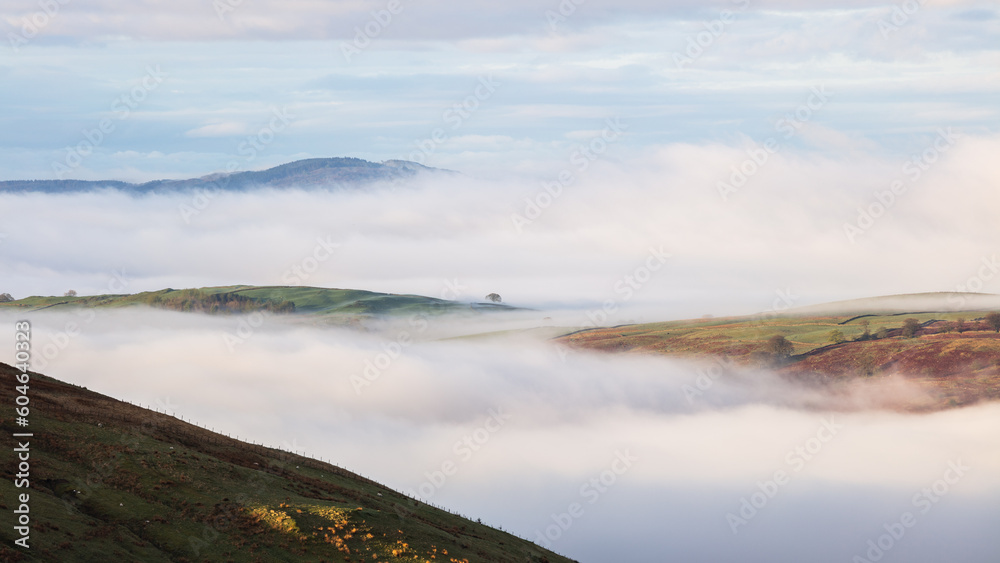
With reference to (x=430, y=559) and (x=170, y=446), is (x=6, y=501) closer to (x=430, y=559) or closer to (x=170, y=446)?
(x=170, y=446)

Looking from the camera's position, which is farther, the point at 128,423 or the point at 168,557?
the point at 128,423

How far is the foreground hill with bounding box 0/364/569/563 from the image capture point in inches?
2704

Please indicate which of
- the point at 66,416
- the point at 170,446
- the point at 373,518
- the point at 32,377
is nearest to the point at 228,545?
the point at 373,518

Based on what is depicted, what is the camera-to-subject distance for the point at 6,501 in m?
66.8

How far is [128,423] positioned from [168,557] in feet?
105

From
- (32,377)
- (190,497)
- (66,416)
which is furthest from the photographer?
(32,377)

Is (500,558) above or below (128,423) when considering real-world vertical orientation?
below

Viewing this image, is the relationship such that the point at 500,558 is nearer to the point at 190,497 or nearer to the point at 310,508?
the point at 310,508

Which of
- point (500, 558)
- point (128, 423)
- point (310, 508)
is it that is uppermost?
point (128, 423)

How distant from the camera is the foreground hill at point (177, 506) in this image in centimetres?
6869

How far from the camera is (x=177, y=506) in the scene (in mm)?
77188

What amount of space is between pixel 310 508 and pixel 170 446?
19.6 meters

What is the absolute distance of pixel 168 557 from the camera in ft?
226

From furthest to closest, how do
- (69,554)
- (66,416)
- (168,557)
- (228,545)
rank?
(66,416) → (228,545) → (168,557) → (69,554)
